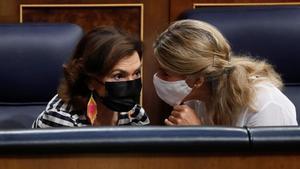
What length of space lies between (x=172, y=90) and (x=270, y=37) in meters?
0.41

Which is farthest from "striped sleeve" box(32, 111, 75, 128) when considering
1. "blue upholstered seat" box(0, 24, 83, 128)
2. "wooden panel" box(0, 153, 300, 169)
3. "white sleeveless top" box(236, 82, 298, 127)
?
"wooden panel" box(0, 153, 300, 169)

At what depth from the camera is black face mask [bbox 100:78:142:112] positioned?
1.48 m

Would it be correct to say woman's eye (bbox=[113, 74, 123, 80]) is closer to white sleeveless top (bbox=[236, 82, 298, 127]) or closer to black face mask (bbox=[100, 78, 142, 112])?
black face mask (bbox=[100, 78, 142, 112])

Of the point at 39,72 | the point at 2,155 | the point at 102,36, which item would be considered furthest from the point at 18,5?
the point at 2,155

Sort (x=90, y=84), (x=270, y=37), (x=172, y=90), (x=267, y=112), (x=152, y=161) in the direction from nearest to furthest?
(x=152, y=161)
(x=267, y=112)
(x=90, y=84)
(x=172, y=90)
(x=270, y=37)

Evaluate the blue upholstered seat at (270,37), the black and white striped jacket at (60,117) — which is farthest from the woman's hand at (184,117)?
the blue upholstered seat at (270,37)

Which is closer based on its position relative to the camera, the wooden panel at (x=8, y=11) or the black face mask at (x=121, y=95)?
the black face mask at (x=121, y=95)

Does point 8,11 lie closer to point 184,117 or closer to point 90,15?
point 90,15

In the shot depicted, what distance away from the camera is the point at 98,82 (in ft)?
5.04

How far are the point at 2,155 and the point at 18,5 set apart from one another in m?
1.44

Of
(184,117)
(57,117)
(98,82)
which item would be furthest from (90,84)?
(184,117)

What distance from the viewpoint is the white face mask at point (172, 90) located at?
169 cm

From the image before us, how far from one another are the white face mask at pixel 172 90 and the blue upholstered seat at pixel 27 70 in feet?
1.03

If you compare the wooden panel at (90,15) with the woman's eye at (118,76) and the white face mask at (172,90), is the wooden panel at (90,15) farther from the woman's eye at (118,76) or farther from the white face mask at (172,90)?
the woman's eye at (118,76)
